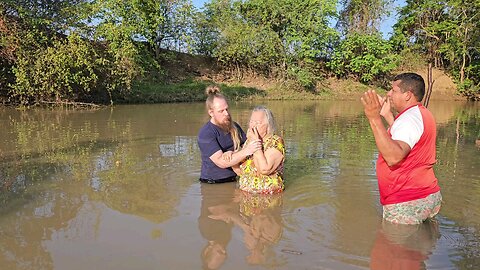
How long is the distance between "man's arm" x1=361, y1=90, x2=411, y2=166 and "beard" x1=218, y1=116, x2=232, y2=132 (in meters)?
2.47

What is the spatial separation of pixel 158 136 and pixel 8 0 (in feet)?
36.1

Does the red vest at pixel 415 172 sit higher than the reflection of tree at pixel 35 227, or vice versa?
the red vest at pixel 415 172

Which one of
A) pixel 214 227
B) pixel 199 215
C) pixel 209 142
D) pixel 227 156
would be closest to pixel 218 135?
pixel 209 142

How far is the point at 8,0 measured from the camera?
17172 millimetres

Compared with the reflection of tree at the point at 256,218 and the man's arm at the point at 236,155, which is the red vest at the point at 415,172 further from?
the man's arm at the point at 236,155

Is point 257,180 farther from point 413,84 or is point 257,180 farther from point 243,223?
point 413,84

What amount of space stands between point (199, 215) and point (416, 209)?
245 cm

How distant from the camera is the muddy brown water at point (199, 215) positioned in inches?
152

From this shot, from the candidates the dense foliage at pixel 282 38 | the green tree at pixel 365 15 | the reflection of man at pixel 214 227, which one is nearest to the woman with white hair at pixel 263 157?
the reflection of man at pixel 214 227

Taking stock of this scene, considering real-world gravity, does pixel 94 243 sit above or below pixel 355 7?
below

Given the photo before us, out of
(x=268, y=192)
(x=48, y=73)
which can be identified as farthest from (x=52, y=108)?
(x=268, y=192)

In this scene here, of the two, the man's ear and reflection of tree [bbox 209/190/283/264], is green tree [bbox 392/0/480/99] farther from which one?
the man's ear

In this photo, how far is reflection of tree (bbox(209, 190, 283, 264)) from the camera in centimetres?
410

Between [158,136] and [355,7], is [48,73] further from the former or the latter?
[355,7]
